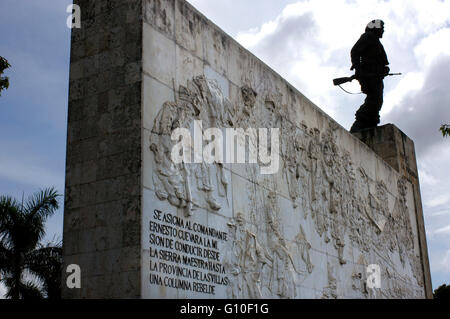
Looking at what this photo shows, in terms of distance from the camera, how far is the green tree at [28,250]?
1741 centimetres

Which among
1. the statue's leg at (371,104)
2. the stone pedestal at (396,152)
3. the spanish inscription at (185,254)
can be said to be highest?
the statue's leg at (371,104)

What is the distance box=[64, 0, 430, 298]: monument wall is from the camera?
7375mm

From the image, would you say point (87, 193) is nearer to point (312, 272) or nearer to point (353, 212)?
point (312, 272)

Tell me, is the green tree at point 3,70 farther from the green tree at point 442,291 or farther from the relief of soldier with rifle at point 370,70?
the green tree at point 442,291

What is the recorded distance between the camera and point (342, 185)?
12.8 meters

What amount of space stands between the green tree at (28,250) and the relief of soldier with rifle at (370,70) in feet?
26.1

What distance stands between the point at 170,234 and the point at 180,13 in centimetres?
286

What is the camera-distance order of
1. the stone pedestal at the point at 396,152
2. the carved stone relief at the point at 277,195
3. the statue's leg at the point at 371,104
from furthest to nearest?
the statue's leg at the point at 371,104 → the stone pedestal at the point at 396,152 → the carved stone relief at the point at 277,195

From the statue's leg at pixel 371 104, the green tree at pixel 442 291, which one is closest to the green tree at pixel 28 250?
the statue's leg at pixel 371 104

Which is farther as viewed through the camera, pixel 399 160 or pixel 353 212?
pixel 399 160

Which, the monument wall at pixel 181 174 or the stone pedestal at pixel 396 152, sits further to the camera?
the stone pedestal at pixel 396 152

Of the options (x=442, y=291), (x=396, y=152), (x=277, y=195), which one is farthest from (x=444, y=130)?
(x=442, y=291)

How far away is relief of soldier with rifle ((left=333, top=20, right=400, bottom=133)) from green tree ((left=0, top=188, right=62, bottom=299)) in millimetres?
7948
